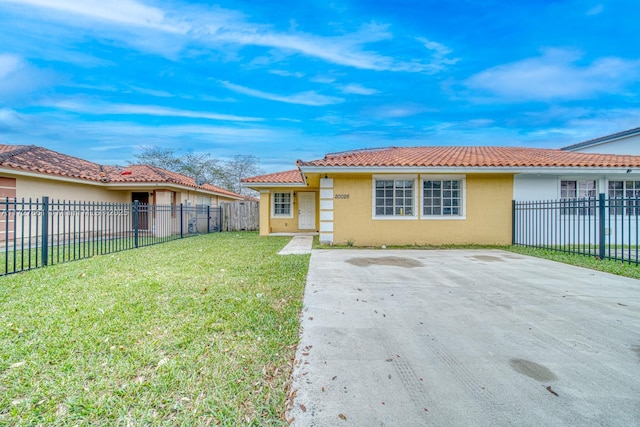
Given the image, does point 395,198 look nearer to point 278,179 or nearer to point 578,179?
point 278,179

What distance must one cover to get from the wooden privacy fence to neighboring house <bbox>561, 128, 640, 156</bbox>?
68.5ft

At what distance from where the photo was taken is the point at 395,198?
11836 mm

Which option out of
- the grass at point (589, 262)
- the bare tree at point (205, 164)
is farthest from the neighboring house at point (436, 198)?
the bare tree at point (205, 164)

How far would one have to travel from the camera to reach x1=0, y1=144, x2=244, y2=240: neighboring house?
1178cm

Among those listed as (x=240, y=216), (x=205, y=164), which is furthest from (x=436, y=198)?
(x=205, y=164)

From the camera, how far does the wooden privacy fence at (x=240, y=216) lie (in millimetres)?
20016

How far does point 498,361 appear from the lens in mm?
2797

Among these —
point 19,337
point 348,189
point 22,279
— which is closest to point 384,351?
point 19,337

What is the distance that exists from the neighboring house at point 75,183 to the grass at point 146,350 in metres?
7.95

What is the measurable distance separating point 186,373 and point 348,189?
31.5ft

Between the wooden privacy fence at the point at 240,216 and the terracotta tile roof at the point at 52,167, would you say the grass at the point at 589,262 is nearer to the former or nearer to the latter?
the wooden privacy fence at the point at 240,216

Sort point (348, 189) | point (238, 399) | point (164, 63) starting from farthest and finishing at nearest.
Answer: point (164, 63)
point (348, 189)
point (238, 399)

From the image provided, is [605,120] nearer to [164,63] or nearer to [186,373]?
[164,63]

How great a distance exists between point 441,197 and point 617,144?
14471 mm
